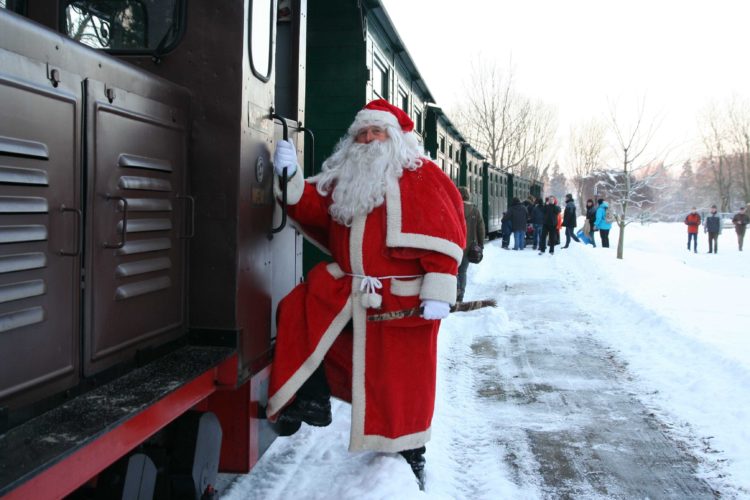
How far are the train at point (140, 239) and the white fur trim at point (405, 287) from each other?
23.3 inches

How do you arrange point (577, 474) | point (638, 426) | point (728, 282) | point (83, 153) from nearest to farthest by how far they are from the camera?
point (83, 153), point (577, 474), point (638, 426), point (728, 282)

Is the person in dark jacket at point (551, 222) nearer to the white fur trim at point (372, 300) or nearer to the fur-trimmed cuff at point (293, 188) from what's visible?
the white fur trim at point (372, 300)

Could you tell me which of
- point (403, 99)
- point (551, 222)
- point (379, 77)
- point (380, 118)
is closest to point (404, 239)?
point (380, 118)

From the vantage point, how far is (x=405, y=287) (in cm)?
313

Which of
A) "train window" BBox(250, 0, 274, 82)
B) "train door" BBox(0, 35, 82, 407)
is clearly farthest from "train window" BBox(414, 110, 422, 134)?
"train door" BBox(0, 35, 82, 407)

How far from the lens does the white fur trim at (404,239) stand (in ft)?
10.0

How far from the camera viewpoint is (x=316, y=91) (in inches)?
278

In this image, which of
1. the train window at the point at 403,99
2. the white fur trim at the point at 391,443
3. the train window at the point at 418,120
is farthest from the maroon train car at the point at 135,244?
the train window at the point at 418,120

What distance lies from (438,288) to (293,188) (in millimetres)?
835

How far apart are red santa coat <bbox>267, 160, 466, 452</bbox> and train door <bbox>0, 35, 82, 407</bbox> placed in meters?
1.24

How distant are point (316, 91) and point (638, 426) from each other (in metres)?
4.65

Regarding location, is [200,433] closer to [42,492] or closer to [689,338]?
[42,492]

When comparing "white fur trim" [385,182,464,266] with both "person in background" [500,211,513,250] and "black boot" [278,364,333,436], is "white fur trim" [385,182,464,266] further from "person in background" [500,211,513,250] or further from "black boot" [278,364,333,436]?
"person in background" [500,211,513,250]

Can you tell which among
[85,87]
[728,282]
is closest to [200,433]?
[85,87]
